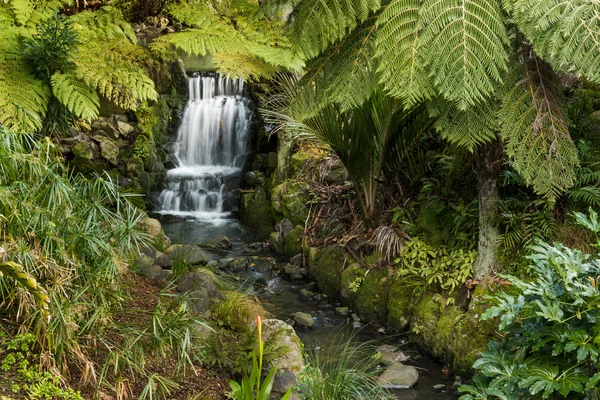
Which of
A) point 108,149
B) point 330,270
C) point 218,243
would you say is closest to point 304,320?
point 330,270

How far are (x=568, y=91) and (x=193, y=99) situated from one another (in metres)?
5.68

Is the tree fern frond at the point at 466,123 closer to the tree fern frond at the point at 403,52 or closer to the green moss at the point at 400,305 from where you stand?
the tree fern frond at the point at 403,52

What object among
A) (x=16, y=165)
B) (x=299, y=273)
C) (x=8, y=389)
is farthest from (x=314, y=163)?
(x=8, y=389)

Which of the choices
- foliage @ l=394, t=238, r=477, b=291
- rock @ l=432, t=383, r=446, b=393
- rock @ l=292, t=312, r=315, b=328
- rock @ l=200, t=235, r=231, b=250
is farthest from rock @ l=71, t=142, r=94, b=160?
rock @ l=432, t=383, r=446, b=393

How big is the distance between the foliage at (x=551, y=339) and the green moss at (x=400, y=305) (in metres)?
1.73

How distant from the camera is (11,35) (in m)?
5.59

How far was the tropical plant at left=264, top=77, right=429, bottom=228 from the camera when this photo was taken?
5.18 metres

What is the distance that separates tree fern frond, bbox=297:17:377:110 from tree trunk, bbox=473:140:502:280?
3.71ft

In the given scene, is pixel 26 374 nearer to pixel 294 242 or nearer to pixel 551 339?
pixel 551 339

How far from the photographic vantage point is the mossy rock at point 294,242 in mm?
6719

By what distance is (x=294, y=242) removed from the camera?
267 inches

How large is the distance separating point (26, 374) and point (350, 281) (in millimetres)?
3257

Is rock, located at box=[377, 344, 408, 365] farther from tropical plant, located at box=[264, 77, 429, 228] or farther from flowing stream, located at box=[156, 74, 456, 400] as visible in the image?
flowing stream, located at box=[156, 74, 456, 400]

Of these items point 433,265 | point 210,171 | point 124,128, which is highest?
point 124,128
